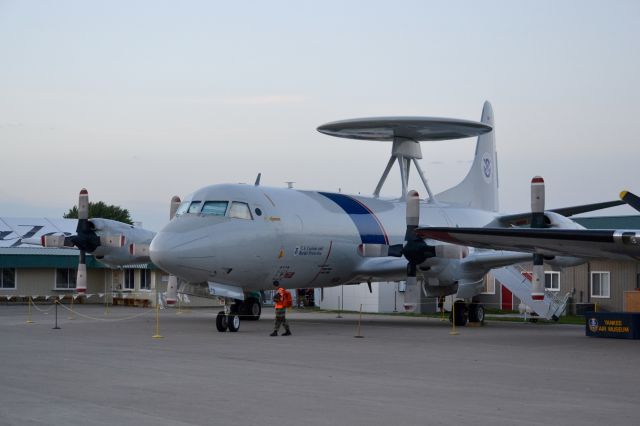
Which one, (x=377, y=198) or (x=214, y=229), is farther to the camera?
(x=377, y=198)

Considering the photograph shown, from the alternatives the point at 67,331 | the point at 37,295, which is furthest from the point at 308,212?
the point at 37,295

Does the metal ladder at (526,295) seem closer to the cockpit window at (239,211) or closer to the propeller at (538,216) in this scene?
the propeller at (538,216)

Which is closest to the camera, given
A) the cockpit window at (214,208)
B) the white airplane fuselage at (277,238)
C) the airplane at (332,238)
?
the white airplane fuselage at (277,238)

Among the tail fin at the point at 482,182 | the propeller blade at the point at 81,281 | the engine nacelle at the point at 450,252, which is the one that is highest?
the tail fin at the point at 482,182

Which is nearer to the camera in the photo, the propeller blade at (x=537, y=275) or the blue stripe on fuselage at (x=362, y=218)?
the propeller blade at (x=537, y=275)

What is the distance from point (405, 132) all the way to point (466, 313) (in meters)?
8.12

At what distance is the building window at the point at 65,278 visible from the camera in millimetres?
50312

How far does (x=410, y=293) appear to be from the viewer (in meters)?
28.5

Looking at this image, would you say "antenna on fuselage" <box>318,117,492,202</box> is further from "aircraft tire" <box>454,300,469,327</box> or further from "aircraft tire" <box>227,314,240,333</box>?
"aircraft tire" <box>227,314,240,333</box>

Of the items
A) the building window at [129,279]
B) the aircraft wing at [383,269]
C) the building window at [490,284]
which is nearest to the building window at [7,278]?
the building window at [129,279]

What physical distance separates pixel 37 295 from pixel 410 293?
90.6 feet

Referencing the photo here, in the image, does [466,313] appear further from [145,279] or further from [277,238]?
[145,279]

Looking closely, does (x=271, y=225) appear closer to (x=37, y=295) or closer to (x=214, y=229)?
(x=214, y=229)

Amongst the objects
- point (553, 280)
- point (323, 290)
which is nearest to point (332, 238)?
point (323, 290)
